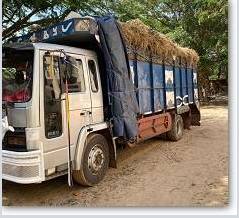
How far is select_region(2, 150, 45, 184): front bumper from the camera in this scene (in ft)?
16.3

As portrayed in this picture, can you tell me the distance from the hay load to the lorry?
0.22ft

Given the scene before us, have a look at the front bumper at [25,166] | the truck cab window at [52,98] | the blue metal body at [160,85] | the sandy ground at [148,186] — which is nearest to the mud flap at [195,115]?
the blue metal body at [160,85]

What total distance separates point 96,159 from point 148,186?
3.11 feet

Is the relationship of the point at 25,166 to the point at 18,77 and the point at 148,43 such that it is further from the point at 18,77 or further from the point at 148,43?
the point at 148,43

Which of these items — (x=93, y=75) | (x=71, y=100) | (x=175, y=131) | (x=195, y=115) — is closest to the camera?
(x=71, y=100)

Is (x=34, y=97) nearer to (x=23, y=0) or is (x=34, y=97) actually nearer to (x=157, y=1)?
(x=23, y=0)

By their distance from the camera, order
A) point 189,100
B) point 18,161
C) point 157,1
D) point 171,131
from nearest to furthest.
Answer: point 18,161
point 171,131
point 189,100
point 157,1

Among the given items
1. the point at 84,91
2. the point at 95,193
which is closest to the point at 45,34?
the point at 84,91

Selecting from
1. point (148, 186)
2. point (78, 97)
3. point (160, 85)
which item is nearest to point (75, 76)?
point (78, 97)

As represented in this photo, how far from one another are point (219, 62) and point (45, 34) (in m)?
18.3

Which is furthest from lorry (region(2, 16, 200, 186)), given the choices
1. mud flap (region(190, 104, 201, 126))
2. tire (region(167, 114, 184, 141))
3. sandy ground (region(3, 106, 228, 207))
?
mud flap (region(190, 104, 201, 126))

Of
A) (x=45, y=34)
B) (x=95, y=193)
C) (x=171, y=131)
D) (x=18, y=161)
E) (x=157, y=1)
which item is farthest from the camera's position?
(x=157, y=1)

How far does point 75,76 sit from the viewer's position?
19.1 ft
